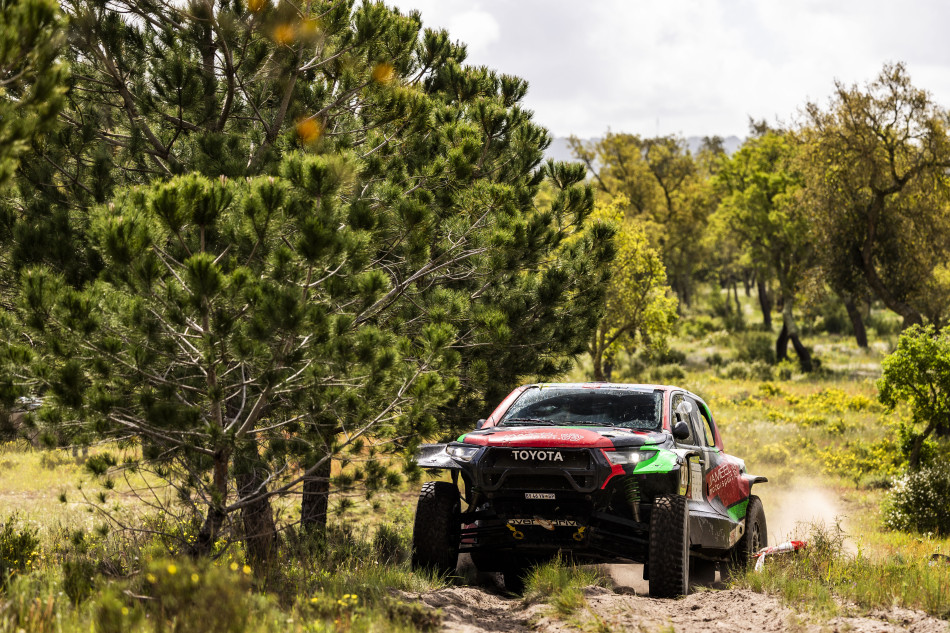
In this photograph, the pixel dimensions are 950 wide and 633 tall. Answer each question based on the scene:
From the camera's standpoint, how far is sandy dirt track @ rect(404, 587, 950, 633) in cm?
536

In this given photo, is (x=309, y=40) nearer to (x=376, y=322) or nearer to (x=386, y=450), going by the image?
(x=376, y=322)

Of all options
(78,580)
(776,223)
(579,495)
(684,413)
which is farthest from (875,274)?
(78,580)

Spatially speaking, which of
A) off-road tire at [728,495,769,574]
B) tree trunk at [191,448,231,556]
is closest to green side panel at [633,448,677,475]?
off-road tire at [728,495,769,574]

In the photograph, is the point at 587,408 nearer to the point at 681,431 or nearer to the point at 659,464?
the point at 681,431

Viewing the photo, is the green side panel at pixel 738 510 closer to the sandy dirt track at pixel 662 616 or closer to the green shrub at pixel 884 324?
the sandy dirt track at pixel 662 616

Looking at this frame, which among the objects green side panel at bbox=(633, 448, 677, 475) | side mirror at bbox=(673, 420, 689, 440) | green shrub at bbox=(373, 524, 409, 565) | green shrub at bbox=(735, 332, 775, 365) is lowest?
green shrub at bbox=(373, 524, 409, 565)

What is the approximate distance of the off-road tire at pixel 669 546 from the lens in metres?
6.30

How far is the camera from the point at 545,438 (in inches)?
260

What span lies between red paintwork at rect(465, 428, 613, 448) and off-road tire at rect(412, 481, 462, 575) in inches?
21.5

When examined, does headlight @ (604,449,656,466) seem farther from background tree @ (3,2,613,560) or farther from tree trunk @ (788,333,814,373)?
tree trunk @ (788,333,814,373)

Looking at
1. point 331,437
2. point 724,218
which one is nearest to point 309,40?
point 331,437

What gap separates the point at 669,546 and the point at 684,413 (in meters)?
1.21

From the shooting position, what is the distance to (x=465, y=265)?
916cm

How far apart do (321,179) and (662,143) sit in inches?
1902
